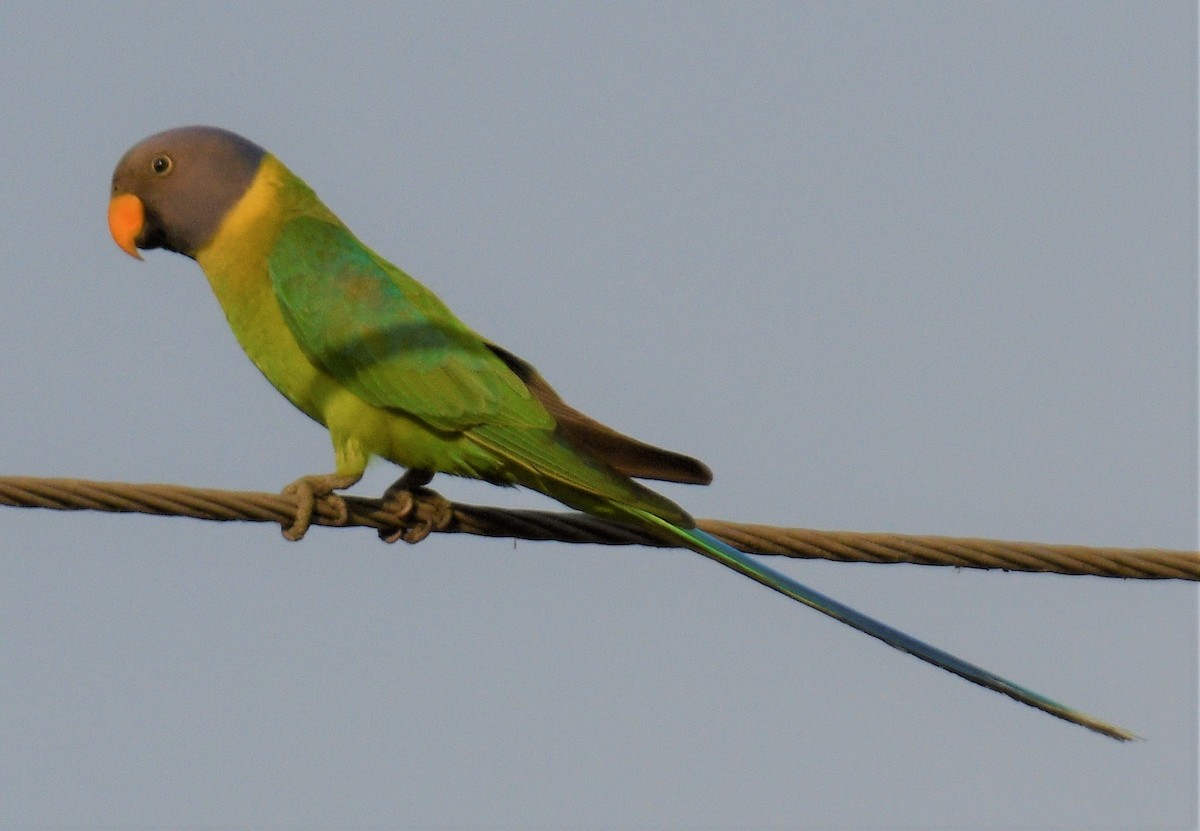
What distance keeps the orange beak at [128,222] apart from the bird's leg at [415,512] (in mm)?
1680

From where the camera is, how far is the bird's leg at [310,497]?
4773mm

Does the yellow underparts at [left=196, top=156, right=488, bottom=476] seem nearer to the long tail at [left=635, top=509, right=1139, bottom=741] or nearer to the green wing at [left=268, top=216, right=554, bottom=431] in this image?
the green wing at [left=268, top=216, right=554, bottom=431]

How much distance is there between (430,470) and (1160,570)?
8.44 feet

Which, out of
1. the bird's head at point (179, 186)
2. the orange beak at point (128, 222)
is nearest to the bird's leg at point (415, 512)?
the bird's head at point (179, 186)

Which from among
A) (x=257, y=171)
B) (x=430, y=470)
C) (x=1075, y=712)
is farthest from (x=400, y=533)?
(x=1075, y=712)

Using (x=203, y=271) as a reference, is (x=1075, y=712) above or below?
below

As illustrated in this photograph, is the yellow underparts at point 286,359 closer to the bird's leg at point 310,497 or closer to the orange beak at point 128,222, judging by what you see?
the bird's leg at point 310,497

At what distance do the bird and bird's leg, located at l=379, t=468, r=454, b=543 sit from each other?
1 cm

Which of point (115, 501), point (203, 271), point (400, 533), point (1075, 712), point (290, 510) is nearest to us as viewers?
point (115, 501)

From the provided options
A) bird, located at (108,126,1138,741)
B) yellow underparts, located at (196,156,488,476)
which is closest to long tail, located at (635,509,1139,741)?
bird, located at (108,126,1138,741)

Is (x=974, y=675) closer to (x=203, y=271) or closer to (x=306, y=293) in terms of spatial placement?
(x=306, y=293)

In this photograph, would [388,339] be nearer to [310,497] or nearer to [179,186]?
[310,497]

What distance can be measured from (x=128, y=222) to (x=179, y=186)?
0.30m

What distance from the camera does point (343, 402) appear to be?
539 cm
